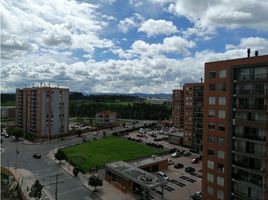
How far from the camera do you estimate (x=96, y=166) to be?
52.1 meters

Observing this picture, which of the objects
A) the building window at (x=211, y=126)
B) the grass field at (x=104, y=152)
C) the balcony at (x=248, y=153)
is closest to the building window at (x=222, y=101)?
the building window at (x=211, y=126)

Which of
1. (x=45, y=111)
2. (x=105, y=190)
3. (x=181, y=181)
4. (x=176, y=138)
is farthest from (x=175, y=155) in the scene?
(x=45, y=111)

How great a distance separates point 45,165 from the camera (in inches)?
2180

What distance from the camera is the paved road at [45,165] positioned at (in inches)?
1605

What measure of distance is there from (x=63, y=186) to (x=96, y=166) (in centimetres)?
982

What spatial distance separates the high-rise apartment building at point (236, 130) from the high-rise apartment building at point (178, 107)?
189 feet

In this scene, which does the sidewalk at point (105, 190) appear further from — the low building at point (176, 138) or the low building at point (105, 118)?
the low building at point (105, 118)

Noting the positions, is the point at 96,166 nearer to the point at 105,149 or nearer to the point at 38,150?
the point at 105,149

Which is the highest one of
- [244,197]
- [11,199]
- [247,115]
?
[247,115]

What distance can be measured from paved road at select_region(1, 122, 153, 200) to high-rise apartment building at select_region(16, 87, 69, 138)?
24.6 ft

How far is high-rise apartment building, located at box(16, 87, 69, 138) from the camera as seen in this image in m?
86.9

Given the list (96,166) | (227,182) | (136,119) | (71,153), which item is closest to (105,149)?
(71,153)

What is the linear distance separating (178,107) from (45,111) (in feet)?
156

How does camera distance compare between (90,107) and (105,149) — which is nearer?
(105,149)
